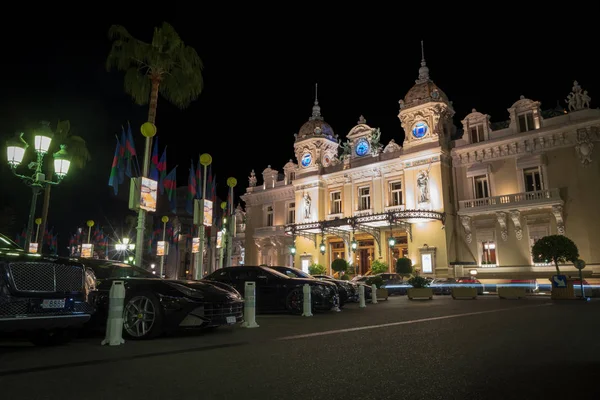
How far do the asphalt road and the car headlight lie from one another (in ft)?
2.36

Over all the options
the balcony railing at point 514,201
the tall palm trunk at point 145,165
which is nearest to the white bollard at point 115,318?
the tall palm trunk at point 145,165

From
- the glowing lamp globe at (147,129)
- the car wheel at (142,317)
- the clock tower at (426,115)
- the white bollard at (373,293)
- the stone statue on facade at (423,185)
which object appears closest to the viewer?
the car wheel at (142,317)

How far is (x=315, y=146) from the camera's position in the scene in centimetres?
3947

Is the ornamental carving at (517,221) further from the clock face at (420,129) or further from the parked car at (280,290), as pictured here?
the parked car at (280,290)

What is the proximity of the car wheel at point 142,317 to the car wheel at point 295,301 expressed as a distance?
5.12 m

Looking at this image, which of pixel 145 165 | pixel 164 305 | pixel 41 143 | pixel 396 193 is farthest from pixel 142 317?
pixel 396 193

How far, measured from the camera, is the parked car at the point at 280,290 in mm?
11977

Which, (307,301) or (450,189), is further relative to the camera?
(450,189)

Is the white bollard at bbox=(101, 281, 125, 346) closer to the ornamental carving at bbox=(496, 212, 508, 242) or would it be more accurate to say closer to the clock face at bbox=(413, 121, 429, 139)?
the ornamental carving at bbox=(496, 212, 508, 242)

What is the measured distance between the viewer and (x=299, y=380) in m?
4.12

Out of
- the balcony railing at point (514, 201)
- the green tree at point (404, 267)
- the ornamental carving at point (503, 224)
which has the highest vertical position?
the balcony railing at point (514, 201)

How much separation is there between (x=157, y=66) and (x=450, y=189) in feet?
72.7

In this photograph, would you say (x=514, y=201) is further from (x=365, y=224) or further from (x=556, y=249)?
(x=365, y=224)

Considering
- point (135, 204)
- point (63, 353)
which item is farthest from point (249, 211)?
point (63, 353)
